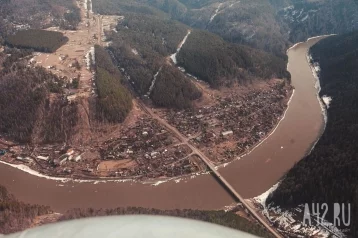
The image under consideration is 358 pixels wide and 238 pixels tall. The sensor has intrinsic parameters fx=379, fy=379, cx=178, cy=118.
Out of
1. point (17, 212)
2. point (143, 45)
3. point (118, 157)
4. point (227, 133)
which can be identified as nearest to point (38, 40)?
point (143, 45)

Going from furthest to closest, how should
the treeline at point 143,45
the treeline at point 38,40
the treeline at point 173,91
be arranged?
the treeline at point 38,40 < the treeline at point 143,45 < the treeline at point 173,91

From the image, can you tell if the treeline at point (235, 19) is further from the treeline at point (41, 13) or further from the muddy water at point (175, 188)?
the muddy water at point (175, 188)

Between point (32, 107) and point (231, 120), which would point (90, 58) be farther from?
point (231, 120)

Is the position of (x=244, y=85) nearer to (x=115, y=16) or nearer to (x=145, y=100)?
(x=145, y=100)

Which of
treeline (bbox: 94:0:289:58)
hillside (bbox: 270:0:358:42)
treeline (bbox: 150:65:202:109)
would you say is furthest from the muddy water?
hillside (bbox: 270:0:358:42)

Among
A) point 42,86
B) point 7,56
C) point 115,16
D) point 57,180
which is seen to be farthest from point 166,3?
point 57,180

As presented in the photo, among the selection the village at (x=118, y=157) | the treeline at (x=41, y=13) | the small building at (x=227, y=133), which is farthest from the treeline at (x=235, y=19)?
the village at (x=118, y=157)
